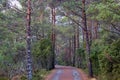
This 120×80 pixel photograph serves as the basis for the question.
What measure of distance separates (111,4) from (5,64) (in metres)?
13.0

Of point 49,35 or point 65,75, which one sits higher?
point 49,35

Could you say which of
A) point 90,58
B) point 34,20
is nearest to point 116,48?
point 90,58

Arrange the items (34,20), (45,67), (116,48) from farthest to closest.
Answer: (45,67) < (34,20) < (116,48)

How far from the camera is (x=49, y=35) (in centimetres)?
3769

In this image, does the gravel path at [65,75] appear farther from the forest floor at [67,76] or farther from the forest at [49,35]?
the forest at [49,35]

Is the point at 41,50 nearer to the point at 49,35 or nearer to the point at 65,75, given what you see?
the point at 49,35

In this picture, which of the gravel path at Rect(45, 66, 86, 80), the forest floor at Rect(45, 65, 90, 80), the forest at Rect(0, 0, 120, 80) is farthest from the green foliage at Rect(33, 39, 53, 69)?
the forest floor at Rect(45, 65, 90, 80)

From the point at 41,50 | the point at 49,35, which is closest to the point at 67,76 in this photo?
the point at 41,50

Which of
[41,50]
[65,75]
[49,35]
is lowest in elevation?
[65,75]

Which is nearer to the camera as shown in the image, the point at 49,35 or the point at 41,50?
the point at 41,50

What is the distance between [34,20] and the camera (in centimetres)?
3225

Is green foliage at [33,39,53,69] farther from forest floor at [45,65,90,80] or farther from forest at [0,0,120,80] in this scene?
forest floor at [45,65,90,80]

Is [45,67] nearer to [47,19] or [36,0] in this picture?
[47,19]

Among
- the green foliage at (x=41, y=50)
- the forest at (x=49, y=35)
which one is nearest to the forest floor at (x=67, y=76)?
the forest at (x=49, y=35)
